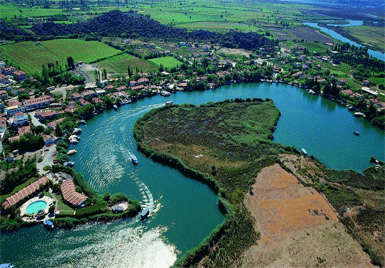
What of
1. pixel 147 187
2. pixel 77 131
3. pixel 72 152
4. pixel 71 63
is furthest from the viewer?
pixel 71 63

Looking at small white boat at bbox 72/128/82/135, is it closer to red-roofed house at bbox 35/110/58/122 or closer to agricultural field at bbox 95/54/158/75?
red-roofed house at bbox 35/110/58/122

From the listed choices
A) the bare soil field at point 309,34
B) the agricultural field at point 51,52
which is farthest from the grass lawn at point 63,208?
the bare soil field at point 309,34

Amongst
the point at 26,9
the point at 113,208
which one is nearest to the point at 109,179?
the point at 113,208

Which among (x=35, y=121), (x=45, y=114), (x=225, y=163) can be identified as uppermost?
(x=45, y=114)

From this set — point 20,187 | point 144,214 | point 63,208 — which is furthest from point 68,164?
point 144,214

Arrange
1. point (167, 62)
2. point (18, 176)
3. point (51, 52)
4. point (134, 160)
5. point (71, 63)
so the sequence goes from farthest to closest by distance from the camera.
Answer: point (51, 52) → point (167, 62) → point (71, 63) → point (134, 160) → point (18, 176)

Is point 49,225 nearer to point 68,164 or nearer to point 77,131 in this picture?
point 68,164

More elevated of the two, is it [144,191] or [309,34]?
[309,34]
